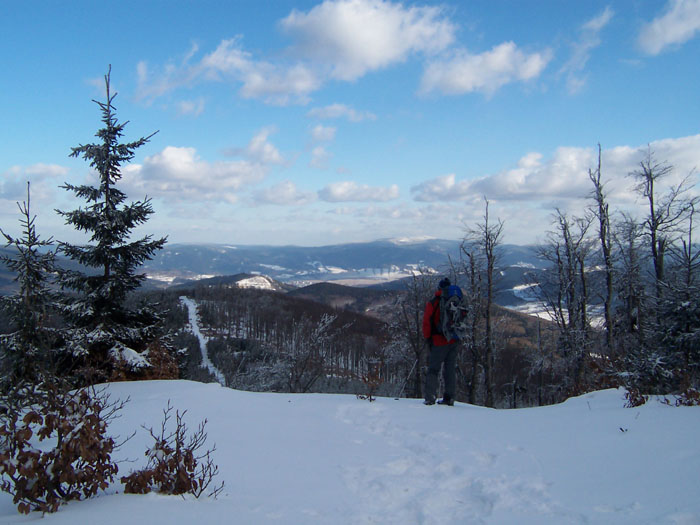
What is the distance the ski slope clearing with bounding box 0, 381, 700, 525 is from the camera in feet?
9.86

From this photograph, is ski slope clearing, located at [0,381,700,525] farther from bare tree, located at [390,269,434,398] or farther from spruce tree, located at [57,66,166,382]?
bare tree, located at [390,269,434,398]

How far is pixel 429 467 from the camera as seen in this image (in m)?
4.29

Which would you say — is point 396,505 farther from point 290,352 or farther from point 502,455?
point 290,352

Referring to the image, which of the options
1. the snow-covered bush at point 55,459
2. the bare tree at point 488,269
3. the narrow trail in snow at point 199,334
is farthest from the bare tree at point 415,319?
the narrow trail in snow at point 199,334

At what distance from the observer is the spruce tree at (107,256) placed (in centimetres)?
1179

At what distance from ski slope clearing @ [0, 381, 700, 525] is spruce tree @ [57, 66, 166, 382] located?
6395 mm

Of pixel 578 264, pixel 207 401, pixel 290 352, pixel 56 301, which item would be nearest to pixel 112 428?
pixel 207 401

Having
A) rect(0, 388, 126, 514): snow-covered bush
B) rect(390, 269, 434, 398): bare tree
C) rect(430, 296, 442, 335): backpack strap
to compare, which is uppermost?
rect(430, 296, 442, 335): backpack strap

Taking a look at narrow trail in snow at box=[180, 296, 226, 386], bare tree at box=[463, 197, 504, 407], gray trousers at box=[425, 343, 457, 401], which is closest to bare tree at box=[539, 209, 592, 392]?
bare tree at box=[463, 197, 504, 407]

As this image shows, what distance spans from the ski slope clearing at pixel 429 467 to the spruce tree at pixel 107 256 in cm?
639

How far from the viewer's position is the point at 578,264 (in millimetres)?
24047

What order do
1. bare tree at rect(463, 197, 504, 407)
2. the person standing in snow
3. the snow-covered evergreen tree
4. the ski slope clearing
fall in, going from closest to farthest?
the ski slope clearing < the person standing in snow < the snow-covered evergreen tree < bare tree at rect(463, 197, 504, 407)

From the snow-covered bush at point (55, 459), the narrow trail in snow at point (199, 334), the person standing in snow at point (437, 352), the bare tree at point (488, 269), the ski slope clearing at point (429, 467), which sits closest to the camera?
the snow-covered bush at point (55, 459)

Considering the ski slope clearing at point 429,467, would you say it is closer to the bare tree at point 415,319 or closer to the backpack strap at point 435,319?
the backpack strap at point 435,319
